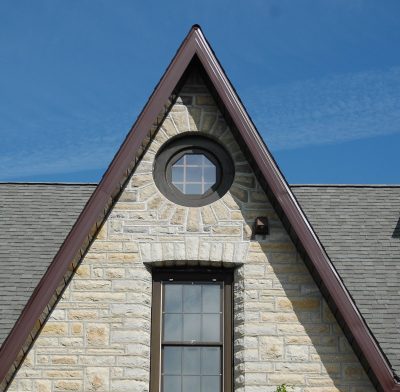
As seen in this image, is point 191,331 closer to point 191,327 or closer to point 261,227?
point 191,327

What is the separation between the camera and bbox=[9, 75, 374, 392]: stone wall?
10070 mm

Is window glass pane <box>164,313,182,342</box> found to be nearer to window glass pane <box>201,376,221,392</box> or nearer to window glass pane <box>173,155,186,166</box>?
window glass pane <box>201,376,221,392</box>

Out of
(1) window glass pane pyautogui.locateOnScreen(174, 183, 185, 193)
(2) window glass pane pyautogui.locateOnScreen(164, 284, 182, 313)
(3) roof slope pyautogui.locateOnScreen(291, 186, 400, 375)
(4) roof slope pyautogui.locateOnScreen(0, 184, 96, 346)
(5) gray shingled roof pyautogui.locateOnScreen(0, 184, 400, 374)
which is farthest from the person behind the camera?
(4) roof slope pyautogui.locateOnScreen(0, 184, 96, 346)

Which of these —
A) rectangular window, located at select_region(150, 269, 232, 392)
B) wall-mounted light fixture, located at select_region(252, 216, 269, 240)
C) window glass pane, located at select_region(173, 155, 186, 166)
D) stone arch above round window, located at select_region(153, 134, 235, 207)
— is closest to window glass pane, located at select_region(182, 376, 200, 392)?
rectangular window, located at select_region(150, 269, 232, 392)

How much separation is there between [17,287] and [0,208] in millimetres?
3156

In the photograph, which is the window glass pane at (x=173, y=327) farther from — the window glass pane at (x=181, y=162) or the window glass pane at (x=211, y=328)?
the window glass pane at (x=181, y=162)

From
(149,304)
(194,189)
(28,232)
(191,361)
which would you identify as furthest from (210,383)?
(28,232)

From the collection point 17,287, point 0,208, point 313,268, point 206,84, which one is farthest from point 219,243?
point 0,208

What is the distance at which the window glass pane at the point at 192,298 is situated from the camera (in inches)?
418

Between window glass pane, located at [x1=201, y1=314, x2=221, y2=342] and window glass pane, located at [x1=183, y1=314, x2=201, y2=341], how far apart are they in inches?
2.4

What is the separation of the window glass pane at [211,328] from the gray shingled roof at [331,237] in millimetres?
1954

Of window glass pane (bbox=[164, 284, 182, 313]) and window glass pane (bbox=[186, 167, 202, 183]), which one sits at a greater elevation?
window glass pane (bbox=[186, 167, 202, 183])

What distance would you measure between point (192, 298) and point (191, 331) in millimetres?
414

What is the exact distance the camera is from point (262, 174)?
418 inches
